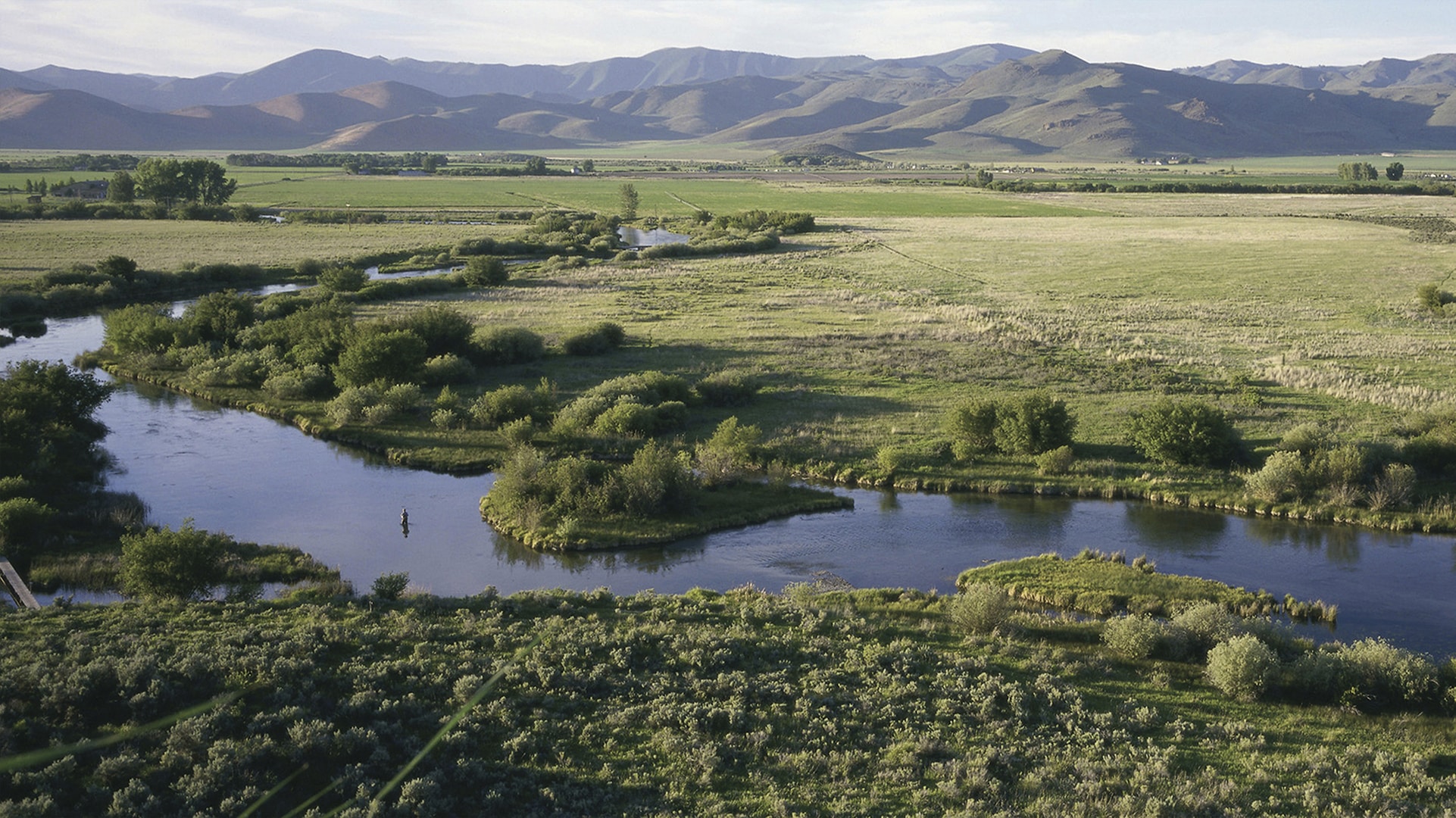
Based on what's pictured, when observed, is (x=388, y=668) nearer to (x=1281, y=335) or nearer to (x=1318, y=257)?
(x=1281, y=335)

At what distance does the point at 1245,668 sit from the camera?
1797 cm

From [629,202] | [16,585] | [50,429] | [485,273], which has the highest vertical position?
[629,202]

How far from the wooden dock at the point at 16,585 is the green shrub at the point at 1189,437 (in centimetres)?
3065

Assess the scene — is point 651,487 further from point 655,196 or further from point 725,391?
point 655,196

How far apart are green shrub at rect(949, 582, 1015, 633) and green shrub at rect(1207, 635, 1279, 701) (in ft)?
14.0

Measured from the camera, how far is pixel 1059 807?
1404 cm

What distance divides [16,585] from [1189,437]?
32.2 m

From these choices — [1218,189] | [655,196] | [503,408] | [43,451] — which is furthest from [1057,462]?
[1218,189]

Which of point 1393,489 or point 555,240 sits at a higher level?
point 555,240

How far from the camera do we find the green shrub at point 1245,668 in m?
18.0

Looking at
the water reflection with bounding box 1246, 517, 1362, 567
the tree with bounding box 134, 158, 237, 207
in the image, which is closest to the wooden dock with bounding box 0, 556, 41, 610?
the water reflection with bounding box 1246, 517, 1362, 567

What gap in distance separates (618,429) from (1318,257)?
7168 cm

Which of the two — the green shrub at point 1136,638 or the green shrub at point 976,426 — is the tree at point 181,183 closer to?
the green shrub at point 976,426

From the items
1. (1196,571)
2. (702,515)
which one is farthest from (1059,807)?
(702,515)
